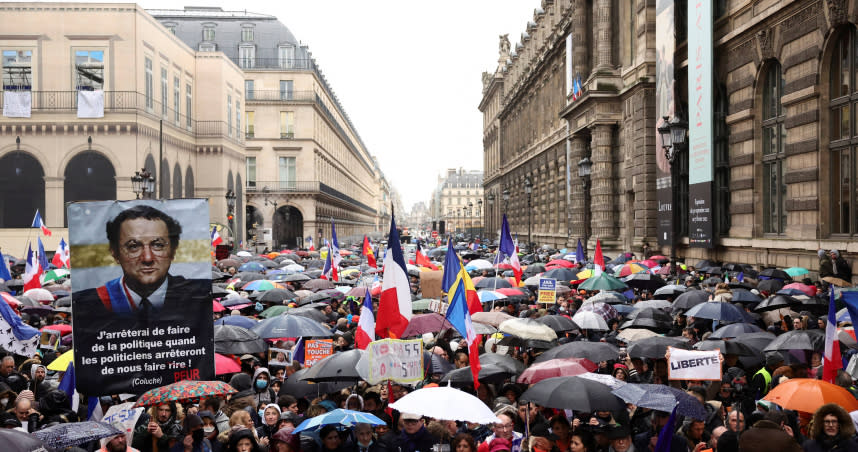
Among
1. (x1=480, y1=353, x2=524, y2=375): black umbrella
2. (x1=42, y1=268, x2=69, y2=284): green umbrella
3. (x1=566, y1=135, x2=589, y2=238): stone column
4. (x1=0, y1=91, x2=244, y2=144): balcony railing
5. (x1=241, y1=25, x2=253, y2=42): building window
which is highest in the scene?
(x1=241, y1=25, x2=253, y2=42): building window

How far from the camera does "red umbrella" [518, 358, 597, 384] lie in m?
9.73

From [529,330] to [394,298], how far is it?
251 centimetres

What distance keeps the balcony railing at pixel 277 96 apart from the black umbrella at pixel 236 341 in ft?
223

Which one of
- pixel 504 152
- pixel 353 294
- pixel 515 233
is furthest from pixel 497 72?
pixel 353 294

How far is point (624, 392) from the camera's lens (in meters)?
8.28

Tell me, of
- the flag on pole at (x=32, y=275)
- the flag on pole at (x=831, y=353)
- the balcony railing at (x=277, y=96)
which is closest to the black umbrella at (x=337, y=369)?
the flag on pole at (x=831, y=353)

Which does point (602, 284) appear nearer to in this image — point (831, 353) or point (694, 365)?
point (694, 365)

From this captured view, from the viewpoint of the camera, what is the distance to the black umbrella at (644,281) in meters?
20.2

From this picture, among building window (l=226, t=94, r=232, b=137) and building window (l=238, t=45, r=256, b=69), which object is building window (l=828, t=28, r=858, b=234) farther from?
building window (l=238, t=45, r=256, b=69)

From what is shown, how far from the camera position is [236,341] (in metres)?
12.0

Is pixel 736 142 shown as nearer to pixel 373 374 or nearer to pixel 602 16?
pixel 602 16

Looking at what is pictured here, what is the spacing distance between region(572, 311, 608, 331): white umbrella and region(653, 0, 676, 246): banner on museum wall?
14.0 meters

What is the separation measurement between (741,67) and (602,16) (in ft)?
44.9

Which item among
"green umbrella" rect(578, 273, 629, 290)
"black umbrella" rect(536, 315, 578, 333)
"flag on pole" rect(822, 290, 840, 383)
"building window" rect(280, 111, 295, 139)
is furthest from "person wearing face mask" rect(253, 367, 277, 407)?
"building window" rect(280, 111, 295, 139)
